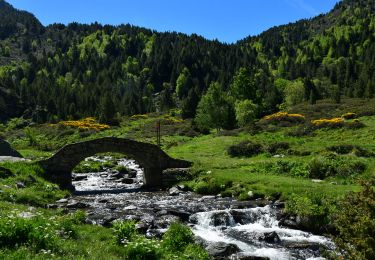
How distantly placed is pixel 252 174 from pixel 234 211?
10.8m

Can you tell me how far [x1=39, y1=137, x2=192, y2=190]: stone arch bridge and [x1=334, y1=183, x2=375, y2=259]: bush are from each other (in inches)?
1221

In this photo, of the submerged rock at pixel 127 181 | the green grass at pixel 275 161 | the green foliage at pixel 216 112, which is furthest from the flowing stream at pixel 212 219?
the green foliage at pixel 216 112

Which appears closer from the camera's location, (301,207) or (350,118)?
(301,207)

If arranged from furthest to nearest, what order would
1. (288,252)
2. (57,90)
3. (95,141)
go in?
1. (57,90)
2. (95,141)
3. (288,252)

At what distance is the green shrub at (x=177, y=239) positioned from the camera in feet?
55.8

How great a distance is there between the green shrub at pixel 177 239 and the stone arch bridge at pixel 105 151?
78.3ft

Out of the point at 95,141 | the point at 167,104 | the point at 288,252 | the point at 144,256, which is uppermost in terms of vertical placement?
the point at 167,104

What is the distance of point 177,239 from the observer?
58.1 ft

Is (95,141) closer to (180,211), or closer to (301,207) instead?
(180,211)

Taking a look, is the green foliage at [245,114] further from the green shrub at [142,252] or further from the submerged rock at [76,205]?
the green shrub at [142,252]

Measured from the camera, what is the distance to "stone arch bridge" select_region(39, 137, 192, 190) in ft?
131

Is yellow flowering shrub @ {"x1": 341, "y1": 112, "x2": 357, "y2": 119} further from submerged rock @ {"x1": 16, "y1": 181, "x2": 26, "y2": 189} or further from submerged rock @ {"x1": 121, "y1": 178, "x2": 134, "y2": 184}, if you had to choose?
submerged rock @ {"x1": 16, "y1": 181, "x2": 26, "y2": 189}

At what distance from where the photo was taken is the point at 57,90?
6826 inches

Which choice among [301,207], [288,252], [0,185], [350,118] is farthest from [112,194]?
[350,118]
